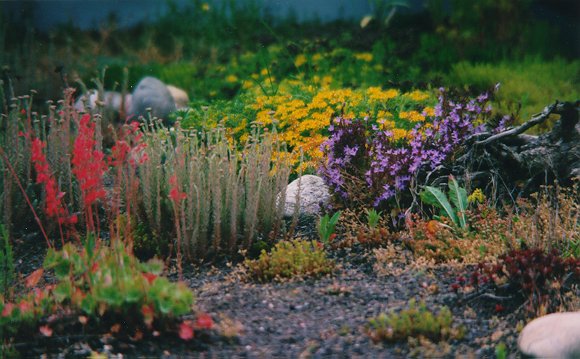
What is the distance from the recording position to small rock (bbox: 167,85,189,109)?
1172 centimetres

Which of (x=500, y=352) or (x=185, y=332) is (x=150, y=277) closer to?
(x=185, y=332)

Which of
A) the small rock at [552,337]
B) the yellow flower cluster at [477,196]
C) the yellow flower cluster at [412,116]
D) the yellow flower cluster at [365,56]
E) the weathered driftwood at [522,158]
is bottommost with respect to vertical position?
the small rock at [552,337]

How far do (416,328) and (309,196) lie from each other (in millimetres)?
2649

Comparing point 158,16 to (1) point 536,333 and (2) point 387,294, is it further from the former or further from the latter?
(1) point 536,333

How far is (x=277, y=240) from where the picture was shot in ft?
18.9

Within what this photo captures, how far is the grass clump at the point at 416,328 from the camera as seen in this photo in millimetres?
3877

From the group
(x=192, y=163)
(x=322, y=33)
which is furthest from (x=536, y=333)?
(x=322, y=33)


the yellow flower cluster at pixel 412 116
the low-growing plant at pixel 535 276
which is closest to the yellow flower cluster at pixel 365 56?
the yellow flower cluster at pixel 412 116

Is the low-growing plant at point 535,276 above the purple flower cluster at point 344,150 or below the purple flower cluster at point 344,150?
below

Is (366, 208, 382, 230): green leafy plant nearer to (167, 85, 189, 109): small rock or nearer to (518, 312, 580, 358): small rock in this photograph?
(518, 312, 580, 358): small rock

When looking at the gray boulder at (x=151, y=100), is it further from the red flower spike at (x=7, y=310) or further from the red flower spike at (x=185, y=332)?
the red flower spike at (x=185, y=332)

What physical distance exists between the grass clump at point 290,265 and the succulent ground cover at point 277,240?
0.05 ft

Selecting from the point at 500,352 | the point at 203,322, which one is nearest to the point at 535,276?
the point at 500,352

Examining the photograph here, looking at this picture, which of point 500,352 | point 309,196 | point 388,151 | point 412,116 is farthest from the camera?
point 412,116
